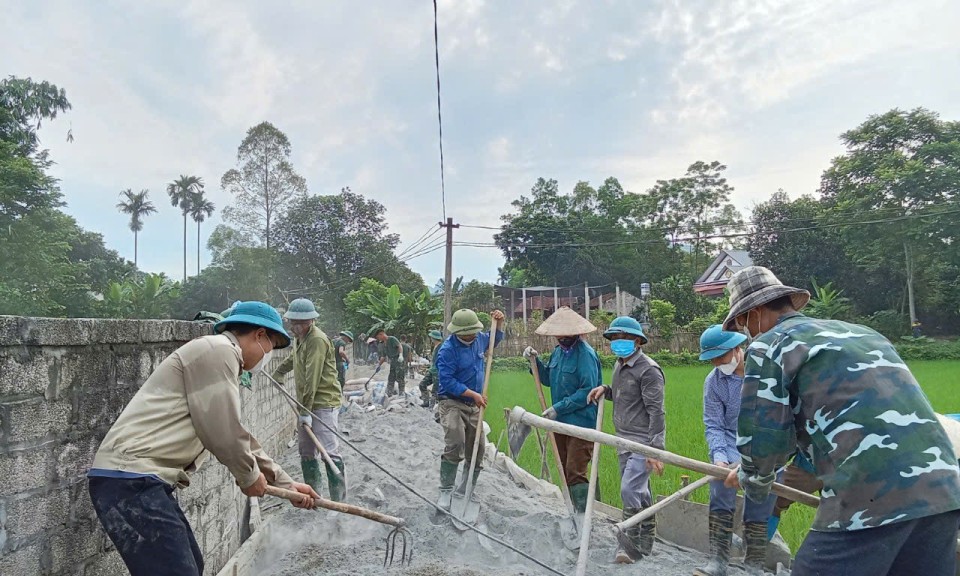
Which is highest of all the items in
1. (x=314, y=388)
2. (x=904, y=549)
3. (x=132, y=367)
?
(x=132, y=367)

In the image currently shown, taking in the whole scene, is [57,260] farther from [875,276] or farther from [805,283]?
[875,276]

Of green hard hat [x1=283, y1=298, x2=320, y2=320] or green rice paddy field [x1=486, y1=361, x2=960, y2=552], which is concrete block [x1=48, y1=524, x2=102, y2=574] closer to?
green hard hat [x1=283, y1=298, x2=320, y2=320]

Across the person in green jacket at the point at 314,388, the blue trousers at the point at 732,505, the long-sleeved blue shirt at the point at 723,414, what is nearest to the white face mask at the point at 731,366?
the long-sleeved blue shirt at the point at 723,414

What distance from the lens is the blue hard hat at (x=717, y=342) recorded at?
3.80 m

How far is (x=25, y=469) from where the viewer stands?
2.04 m

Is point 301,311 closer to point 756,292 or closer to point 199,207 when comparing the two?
point 756,292

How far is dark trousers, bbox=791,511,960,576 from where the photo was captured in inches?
72.3

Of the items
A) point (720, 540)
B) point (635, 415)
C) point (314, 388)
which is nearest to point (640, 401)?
point (635, 415)

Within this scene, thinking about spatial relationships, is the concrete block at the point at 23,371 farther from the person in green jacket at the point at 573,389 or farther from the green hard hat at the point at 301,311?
the person in green jacket at the point at 573,389

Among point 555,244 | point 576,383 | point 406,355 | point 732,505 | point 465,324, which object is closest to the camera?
point 732,505

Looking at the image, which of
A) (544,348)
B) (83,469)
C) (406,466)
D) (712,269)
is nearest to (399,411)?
(406,466)

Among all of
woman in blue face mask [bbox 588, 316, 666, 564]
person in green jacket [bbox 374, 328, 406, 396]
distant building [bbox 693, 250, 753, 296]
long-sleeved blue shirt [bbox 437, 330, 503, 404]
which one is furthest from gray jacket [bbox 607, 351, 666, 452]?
distant building [bbox 693, 250, 753, 296]

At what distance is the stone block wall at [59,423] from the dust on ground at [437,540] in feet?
4.69

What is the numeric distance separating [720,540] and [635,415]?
929mm
